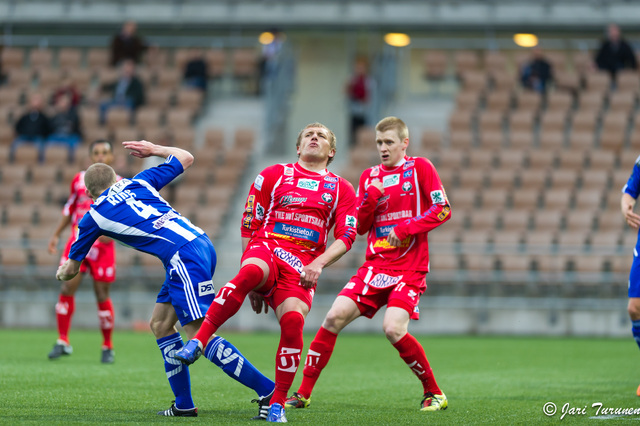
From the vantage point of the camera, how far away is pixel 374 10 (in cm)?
2242

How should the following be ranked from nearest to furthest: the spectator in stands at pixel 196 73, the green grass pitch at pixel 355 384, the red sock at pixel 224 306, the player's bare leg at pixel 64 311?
1. the red sock at pixel 224 306
2. the green grass pitch at pixel 355 384
3. the player's bare leg at pixel 64 311
4. the spectator in stands at pixel 196 73

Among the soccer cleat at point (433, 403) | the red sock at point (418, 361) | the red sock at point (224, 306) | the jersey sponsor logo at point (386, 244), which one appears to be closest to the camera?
the red sock at point (224, 306)

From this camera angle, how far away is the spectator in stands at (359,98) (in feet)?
65.2

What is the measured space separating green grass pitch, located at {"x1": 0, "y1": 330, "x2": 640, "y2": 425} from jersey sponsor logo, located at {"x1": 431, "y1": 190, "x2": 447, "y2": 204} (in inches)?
59.7

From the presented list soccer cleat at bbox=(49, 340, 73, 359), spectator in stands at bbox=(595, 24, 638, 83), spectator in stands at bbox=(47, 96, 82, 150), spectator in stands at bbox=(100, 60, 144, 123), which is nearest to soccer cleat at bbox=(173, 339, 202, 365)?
soccer cleat at bbox=(49, 340, 73, 359)

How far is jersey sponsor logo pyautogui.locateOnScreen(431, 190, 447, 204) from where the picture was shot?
6.86 m

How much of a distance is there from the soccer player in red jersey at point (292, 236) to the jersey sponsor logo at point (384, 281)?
0.65 m

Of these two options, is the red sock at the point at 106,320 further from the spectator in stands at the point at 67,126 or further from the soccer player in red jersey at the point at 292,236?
the spectator in stands at the point at 67,126

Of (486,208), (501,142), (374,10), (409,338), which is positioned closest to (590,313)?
(486,208)

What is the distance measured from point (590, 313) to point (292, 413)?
977cm

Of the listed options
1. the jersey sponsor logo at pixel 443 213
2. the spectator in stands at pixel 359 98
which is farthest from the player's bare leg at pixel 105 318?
the spectator in stands at pixel 359 98

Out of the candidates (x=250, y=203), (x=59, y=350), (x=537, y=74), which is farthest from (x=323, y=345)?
(x=537, y=74)

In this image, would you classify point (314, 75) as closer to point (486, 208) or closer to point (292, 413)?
point (486, 208)

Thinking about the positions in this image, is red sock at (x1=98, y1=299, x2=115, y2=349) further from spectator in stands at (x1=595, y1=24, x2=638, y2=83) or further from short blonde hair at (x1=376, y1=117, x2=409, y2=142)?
spectator in stands at (x1=595, y1=24, x2=638, y2=83)
